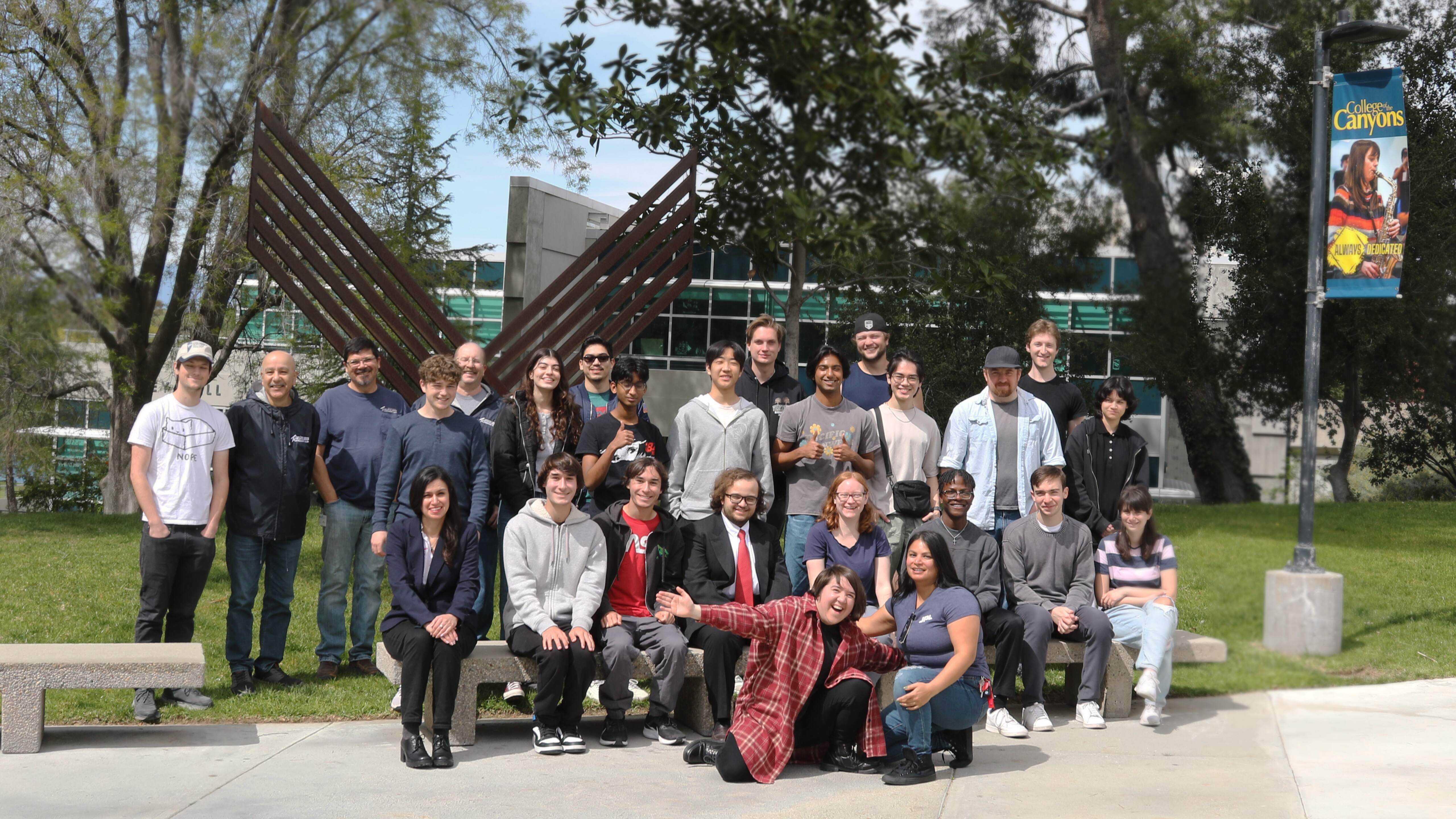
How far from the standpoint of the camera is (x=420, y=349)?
16.3ft

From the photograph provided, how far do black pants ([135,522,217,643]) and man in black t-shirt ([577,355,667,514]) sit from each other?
1.45 m

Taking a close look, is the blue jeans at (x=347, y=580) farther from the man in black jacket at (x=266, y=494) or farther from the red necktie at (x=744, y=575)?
the red necktie at (x=744, y=575)

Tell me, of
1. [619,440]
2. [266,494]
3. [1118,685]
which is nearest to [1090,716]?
[1118,685]

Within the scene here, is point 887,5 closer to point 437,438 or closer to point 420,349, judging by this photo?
point 437,438

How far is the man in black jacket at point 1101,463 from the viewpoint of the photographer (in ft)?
9.50

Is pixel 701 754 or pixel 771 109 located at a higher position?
pixel 771 109

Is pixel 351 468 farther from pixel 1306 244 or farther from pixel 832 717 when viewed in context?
pixel 1306 244

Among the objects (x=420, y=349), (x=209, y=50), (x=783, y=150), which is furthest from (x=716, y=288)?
(x=209, y=50)

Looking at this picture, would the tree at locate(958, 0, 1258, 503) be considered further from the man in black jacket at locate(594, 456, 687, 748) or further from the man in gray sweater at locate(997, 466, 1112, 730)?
the man in black jacket at locate(594, 456, 687, 748)

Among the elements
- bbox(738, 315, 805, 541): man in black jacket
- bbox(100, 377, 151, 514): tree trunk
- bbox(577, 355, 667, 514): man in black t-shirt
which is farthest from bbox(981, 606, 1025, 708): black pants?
bbox(100, 377, 151, 514): tree trunk

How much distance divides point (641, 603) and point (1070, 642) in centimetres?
149

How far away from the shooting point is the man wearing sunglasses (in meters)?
3.65

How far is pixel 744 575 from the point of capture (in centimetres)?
367

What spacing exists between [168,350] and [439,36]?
777cm
